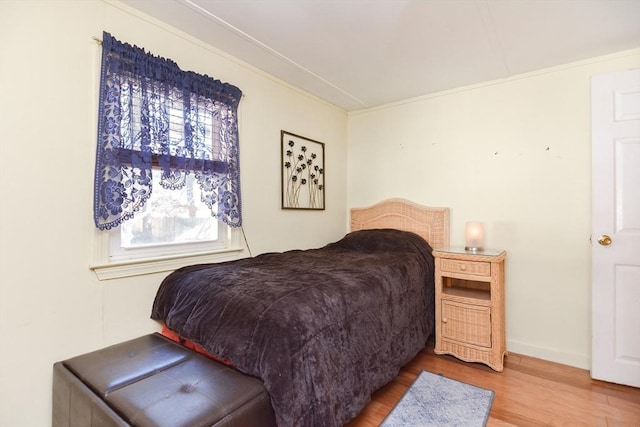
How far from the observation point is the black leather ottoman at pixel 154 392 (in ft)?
3.58

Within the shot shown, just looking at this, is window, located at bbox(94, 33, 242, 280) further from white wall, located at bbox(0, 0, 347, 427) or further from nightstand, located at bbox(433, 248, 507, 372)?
nightstand, located at bbox(433, 248, 507, 372)

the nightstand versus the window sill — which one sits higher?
the window sill

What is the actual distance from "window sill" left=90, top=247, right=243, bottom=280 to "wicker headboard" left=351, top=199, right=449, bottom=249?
1657 millimetres

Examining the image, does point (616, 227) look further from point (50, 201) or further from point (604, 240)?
point (50, 201)

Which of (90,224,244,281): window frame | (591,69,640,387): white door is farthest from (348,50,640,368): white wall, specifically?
(90,224,244,281): window frame

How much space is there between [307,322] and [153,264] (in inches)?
44.9

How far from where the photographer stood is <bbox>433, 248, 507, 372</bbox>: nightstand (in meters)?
2.30

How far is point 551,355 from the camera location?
2.49 m

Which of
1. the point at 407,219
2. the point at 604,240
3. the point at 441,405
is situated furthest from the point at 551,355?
the point at 407,219

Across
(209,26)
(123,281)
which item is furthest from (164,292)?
(209,26)

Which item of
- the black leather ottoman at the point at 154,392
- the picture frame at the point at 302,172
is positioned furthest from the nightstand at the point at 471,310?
the black leather ottoman at the point at 154,392

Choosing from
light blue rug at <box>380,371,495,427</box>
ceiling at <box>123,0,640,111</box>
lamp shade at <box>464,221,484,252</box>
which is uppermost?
ceiling at <box>123,0,640,111</box>

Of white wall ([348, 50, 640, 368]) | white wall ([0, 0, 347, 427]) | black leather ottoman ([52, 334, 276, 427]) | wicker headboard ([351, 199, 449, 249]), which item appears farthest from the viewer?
wicker headboard ([351, 199, 449, 249])

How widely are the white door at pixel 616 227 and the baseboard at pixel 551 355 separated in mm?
218
